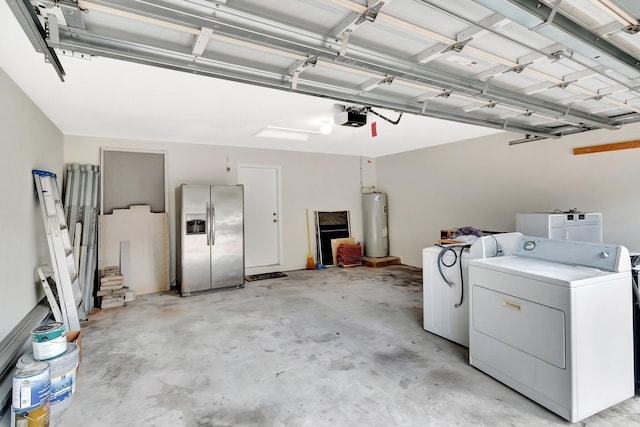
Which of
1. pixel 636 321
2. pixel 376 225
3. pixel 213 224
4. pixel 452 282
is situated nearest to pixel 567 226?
pixel 636 321

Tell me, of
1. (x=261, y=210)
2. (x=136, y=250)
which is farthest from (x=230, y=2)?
(x=261, y=210)

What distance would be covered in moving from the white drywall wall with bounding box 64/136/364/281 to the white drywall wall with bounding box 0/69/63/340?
1.42 m

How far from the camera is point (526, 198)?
187 inches

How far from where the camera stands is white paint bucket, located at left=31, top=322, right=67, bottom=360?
2219 mm

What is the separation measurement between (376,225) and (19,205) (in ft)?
19.1

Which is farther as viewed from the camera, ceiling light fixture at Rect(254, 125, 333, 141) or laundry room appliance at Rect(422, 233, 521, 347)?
ceiling light fixture at Rect(254, 125, 333, 141)

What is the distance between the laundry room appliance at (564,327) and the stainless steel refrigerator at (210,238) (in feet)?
12.8

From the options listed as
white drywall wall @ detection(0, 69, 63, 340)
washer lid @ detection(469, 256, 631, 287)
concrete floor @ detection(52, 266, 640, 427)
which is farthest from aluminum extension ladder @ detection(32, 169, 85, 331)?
washer lid @ detection(469, 256, 631, 287)

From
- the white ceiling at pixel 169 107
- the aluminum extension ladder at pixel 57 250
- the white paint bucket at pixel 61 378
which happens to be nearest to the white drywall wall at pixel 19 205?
the aluminum extension ladder at pixel 57 250

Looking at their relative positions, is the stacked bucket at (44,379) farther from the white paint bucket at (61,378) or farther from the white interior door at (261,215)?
the white interior door at (261,215)

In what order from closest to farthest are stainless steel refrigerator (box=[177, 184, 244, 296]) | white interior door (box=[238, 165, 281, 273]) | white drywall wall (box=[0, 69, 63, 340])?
white drywall wall (box=[0, 69, 63, 340])
stainless steel refrigerator (box=[177, 184, 244, 296])
white interior door (box=[238, 165, 281, 273])

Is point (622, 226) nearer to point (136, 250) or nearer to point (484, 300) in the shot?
point (484, 300)

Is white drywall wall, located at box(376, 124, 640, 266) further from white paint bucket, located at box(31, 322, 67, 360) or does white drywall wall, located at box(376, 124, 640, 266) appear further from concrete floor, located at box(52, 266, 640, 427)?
white paint bucket, located at box(31, 322, 67, 360)

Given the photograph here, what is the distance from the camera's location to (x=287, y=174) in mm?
6492
